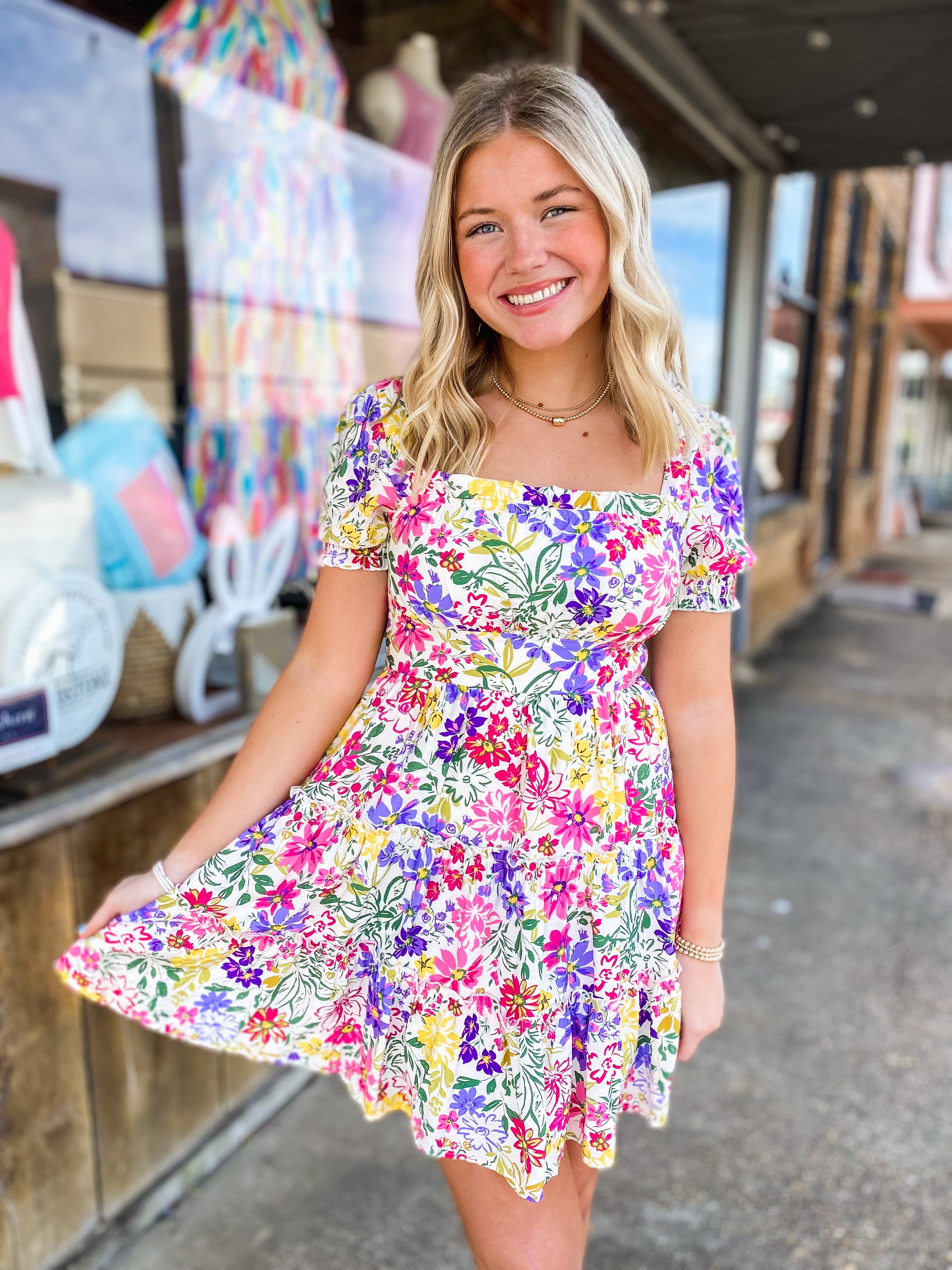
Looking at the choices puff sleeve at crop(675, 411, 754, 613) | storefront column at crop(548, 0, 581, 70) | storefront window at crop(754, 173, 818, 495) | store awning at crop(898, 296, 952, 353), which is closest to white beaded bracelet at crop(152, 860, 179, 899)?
puff sleeve at crop(675, 411, 754, 613)

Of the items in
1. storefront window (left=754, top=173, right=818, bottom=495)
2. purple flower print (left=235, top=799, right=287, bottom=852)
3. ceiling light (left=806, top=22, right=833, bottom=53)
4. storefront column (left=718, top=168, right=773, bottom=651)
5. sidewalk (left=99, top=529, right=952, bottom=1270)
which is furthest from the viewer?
storefront window (left=754, top=173, right=818, bottom=495)

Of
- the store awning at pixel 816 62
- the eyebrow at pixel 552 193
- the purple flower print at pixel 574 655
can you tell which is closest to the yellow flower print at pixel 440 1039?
the purple flower print at pixel 574 655

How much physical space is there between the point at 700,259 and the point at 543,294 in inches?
184

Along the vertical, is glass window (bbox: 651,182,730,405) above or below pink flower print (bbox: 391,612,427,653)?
above

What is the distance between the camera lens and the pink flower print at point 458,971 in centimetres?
130

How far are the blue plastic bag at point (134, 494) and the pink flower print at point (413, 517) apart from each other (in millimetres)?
1000

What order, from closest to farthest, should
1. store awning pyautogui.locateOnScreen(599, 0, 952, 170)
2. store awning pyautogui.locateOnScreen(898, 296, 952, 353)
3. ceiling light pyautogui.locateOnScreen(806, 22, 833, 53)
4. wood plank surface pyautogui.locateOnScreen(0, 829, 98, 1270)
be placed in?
1. wood plank surface pyautogui.locateOnScreen(0, 829, 98, 1270)
2. store awning pyautogui.locateOnScreen(599, 0, 952, 170)
3. ceiling light pyautogui.locateOnScreen(806, 22, 833, 53)
4. store awning pyautogui.locateOnScreen(898, 296, 952, 353)

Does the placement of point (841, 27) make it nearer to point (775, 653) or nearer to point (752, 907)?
point (752, 907)

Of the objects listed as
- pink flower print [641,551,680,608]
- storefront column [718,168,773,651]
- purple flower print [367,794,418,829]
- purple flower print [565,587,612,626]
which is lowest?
purple flower print [367,794,418,829]

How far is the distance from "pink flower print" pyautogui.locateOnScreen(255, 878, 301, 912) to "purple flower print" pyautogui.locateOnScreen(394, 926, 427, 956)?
15 centimetres

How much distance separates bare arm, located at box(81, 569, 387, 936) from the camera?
1364 mm

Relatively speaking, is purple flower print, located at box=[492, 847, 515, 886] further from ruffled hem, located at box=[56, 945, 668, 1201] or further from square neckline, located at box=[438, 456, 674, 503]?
square neckline, located at box=[438, 456, 674, 503]

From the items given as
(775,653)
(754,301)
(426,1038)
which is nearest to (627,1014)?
(426,1038)

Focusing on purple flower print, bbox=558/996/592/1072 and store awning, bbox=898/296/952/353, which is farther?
store awning, bbox=898/296/952/353
